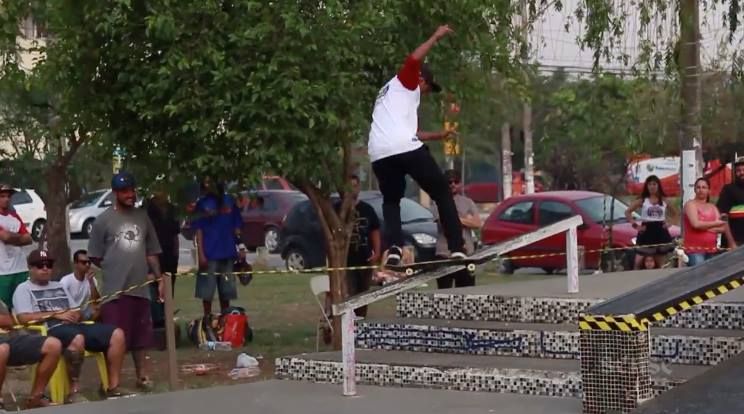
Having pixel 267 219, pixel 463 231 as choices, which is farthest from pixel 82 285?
pixel 267 219

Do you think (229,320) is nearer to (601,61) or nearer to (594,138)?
(601,61)

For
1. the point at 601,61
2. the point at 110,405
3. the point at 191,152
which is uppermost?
the point at 601,61

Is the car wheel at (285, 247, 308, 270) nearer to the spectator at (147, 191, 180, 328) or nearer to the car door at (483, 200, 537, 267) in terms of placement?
the car door at (483, 200, 537, 267)

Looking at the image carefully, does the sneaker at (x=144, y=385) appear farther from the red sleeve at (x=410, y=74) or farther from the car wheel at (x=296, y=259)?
the car wheel at (x=296, y=259)

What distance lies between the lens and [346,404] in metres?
8.71

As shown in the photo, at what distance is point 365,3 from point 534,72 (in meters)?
3.59

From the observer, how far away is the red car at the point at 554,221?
21.8 metres

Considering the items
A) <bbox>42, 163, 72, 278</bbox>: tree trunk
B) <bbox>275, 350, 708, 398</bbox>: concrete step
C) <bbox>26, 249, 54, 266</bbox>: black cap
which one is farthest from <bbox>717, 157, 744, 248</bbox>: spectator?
<bbox>42, 163, 72, 278</bbox>: tree trunk

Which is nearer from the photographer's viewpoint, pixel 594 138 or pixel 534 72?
pixel 534 72

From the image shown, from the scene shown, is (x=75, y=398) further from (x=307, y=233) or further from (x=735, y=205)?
(x=307, y=233)

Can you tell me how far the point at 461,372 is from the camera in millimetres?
8969

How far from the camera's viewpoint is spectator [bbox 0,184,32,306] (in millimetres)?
12445

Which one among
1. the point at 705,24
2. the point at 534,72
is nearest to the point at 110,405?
the point at 534,72

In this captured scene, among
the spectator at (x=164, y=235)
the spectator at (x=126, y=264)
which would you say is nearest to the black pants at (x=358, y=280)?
the spectator at (x=164, y=235)
